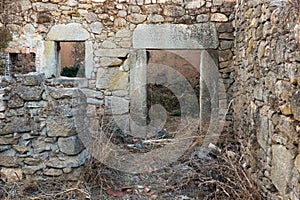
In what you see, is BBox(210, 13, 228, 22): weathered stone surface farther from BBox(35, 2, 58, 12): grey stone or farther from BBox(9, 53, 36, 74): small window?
BBox(9, 53, 36, 74): small window

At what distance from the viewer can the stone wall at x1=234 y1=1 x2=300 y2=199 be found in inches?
83.0

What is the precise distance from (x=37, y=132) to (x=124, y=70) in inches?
92.9

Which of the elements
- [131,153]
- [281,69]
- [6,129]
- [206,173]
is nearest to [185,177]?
[206,173]

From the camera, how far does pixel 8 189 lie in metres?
3.19

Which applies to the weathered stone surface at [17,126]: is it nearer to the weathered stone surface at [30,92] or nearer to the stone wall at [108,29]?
the weathered stone surface at [30,92]

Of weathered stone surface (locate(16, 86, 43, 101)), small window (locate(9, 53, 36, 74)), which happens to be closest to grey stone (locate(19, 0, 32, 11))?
small window (locate(9, 53, 36, 74))

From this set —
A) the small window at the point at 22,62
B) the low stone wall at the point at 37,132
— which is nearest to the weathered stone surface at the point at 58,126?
the low stone wall at the point at 37,132

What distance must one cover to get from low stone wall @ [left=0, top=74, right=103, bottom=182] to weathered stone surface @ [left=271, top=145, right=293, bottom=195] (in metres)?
1.95

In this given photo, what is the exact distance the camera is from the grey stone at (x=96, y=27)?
17.5ft

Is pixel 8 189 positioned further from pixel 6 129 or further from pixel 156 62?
pixel 156 62

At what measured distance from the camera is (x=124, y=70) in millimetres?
5418

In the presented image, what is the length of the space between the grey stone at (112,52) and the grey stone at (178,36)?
36cm

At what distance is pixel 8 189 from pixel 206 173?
2075 millimetres

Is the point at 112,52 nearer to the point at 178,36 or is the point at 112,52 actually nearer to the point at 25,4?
the point at 178,36
